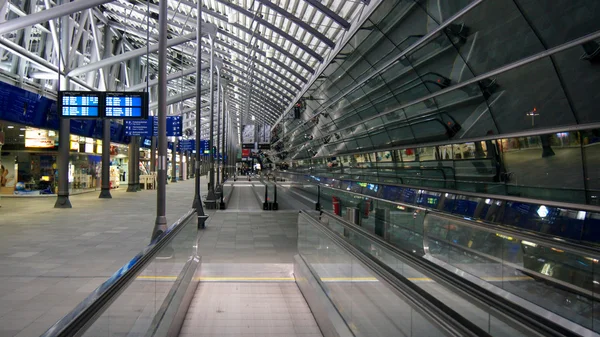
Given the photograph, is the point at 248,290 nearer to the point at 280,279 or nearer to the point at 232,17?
the point at 280,279

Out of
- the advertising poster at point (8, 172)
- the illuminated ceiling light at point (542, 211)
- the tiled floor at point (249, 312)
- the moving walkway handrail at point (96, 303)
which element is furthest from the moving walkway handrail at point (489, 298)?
the advertising poster at point (8, 172)

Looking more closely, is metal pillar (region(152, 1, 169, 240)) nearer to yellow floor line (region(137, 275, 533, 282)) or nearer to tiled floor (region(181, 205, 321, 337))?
tiled floor (region(181, 205, 321, 337))

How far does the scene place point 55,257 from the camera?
7977mm

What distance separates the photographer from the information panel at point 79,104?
15.4 metres

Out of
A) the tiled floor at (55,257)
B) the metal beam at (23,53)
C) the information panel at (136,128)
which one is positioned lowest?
the tiled floor at (55,257)

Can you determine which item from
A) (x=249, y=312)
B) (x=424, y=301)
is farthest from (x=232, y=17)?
(x=424, y=301)

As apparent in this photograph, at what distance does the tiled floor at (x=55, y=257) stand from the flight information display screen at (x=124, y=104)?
371 centimetres

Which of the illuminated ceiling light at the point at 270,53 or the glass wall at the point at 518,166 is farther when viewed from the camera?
the illuminated ceiling light at the point at 270,53

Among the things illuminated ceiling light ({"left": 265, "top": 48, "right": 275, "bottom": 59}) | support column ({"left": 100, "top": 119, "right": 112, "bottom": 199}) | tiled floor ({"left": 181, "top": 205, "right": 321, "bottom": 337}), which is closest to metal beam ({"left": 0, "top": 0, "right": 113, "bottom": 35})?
tiled floor ({"left": 181, "top": 205, "right": 321, "bottom": 337})

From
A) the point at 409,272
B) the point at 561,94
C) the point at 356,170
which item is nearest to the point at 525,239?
the point at 409,272

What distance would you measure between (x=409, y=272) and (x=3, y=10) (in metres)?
15.9

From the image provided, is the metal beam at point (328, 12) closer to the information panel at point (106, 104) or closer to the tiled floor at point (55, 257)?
the information panel at point (106, 104)

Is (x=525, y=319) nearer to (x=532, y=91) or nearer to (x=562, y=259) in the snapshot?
(x=562, y=259)

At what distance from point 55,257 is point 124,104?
8863 mm
